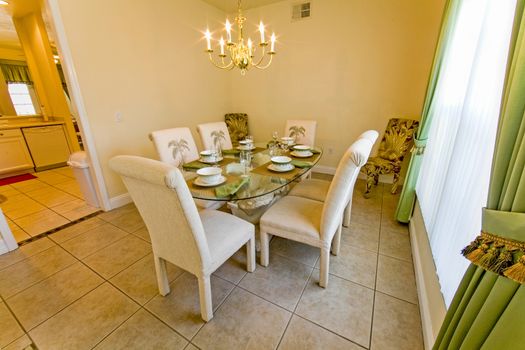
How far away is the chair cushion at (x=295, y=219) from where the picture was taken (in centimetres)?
153

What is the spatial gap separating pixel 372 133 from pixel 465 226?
0.90 meters

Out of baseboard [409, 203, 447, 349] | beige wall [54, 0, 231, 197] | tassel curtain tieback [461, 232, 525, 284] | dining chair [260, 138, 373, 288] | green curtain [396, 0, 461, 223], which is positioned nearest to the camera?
tassel curtain tieback [461, 232, 525, 284]

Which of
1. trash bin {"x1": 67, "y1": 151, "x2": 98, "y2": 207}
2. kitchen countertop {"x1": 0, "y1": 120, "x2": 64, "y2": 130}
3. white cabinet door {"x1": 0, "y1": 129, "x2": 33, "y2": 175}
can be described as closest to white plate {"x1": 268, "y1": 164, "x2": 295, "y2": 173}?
trash bin {"x1": 67, "y1": 151, "x2": 98, "y2": 207}

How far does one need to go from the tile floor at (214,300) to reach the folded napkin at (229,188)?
0.74m

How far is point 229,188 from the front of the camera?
4.88ft

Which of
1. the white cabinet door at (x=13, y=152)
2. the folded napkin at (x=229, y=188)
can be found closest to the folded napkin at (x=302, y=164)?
the folded napkin at (x=229, y=188)

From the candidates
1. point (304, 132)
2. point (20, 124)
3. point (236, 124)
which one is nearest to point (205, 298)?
point (304, 132)

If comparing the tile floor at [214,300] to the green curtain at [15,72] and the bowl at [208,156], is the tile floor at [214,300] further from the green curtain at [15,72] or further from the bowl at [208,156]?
the green curtain at [15,72]

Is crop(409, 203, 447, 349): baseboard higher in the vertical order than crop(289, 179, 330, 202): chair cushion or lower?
lower

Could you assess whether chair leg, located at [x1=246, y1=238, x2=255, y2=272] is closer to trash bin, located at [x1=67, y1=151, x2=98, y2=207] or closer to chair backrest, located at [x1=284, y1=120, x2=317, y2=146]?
chair backrest, located at [x1=284, y1=120, x2=317, y2=146]

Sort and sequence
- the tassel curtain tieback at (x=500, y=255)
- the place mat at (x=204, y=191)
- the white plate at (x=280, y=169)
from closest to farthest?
the tassel curtain tieback at (x=500, y=255) < the place mat at (x=204, y=191) < the white plate at (x=280, y=169)

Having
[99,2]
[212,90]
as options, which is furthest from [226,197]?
[212,90]

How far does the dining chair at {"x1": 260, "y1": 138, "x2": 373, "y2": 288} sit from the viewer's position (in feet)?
4.18

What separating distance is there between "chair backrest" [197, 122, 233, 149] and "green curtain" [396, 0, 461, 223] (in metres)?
2.10
